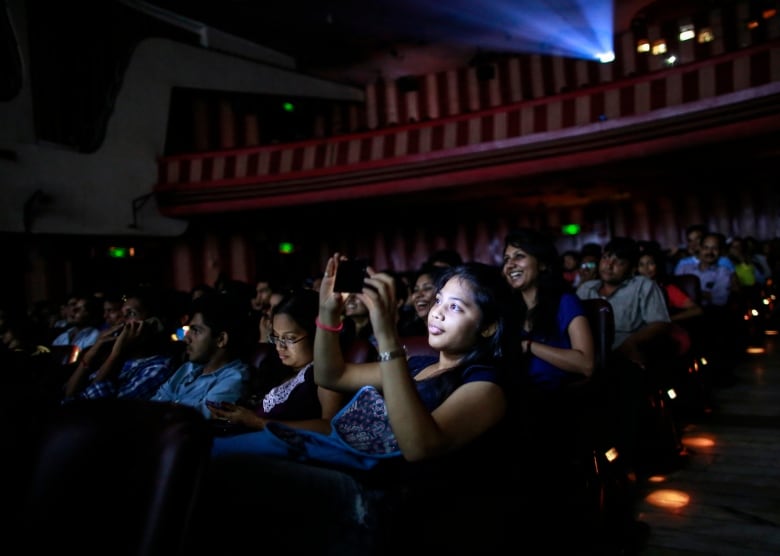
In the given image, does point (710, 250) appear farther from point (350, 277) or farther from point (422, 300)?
point (350, 277)

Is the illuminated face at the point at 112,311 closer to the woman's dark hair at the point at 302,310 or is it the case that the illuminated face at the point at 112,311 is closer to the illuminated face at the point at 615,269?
the woman's dark hair at the point at 302,310

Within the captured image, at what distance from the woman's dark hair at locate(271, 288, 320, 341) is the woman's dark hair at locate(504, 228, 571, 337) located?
83 centimetres

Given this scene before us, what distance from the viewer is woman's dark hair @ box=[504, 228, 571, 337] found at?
6.95ft

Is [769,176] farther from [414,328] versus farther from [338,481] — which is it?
[338,481]

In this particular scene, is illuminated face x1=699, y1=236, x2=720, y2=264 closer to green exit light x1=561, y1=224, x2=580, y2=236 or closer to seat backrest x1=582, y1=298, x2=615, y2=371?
seat backrest x1=582, y1=298, x2=615, y2=371

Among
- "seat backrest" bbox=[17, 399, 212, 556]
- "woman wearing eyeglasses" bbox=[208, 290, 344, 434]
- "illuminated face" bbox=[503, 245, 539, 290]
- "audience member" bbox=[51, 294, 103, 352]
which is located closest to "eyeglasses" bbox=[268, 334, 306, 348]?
"woman wearing eyeglasses" bbox=[208, 290, 344, 434]

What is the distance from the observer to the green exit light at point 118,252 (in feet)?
27.0

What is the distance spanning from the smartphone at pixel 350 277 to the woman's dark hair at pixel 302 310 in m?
0.60

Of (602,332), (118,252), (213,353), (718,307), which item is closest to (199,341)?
(213,353)

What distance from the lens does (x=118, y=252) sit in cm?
834

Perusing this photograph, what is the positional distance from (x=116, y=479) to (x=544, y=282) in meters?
1.71

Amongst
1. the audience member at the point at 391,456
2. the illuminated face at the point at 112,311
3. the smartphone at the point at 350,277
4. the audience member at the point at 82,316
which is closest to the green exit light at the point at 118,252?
the audience member at the point at 82,316

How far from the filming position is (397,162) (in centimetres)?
757

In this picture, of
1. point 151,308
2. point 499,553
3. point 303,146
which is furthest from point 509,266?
point 303,146
